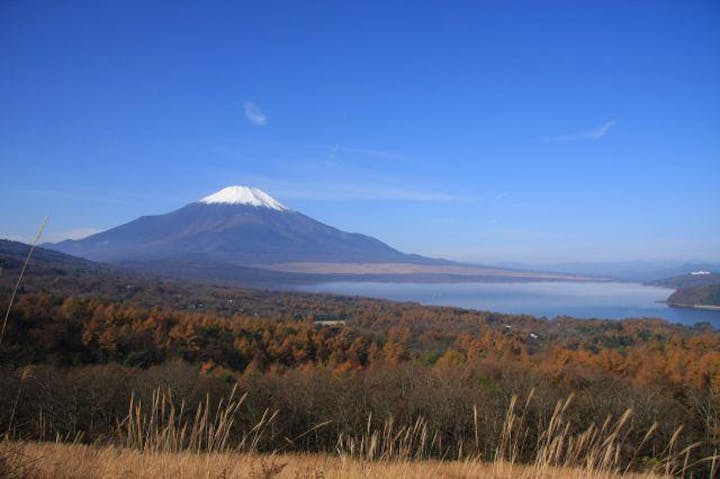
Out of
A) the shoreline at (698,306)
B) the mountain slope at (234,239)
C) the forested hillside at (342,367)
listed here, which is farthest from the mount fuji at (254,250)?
the shoreline at (698,306)

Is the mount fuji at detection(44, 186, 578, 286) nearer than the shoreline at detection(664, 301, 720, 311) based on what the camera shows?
No

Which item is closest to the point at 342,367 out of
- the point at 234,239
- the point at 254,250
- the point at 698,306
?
the point at 698,306

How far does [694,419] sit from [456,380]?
820 cm

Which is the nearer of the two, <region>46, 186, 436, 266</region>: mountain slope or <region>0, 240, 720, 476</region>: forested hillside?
<region>0, 240, 720, 476</region>: forested hillside

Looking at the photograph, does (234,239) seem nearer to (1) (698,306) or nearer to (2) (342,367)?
(1) (698,306)

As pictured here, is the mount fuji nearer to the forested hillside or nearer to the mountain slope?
the mountain slope

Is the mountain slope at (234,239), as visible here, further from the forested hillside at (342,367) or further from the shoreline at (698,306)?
the shoreline at (698,306)

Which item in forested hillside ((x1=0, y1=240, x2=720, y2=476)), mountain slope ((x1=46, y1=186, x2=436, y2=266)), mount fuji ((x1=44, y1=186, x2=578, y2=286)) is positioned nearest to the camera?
forested hillside ((x1=0, y1=240, x2=720, y2=476))

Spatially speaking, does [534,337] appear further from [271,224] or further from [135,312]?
[271,224]

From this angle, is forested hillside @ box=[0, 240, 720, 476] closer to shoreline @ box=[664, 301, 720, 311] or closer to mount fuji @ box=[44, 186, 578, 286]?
shoreline @ box=[664, 301, 720, 311]

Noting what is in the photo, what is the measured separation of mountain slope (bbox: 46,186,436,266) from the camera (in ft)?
456

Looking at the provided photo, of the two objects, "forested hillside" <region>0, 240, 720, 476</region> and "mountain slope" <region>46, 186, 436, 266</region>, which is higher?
"mountain slope" <region>46, 186, 436, 266</region>

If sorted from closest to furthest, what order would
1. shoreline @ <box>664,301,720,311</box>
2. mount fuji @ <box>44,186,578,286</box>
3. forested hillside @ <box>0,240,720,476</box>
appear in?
forested hillside @ <box>0,240,720,476</box> < shoreline @ <box>664,301,720,311</box> < mount fuji @ <box>44,186,578,286</box>

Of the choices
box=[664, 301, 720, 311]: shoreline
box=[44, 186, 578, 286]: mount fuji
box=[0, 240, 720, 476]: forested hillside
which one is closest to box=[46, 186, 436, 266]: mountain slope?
box=[44, 186, 578, 286]: mount fuji
